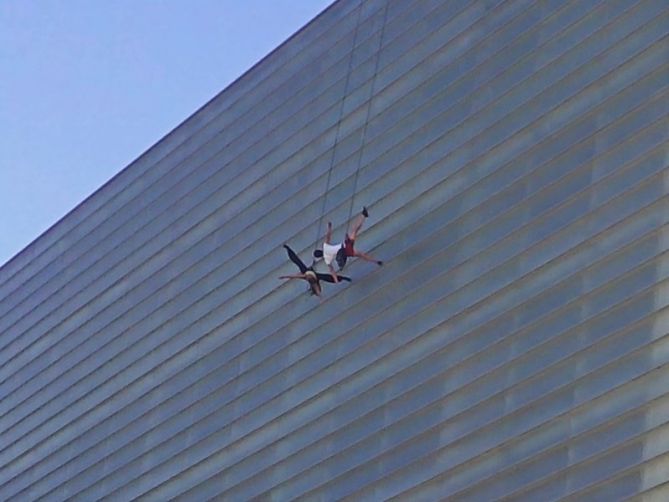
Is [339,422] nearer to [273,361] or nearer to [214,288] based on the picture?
[273,361]

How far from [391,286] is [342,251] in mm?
1141

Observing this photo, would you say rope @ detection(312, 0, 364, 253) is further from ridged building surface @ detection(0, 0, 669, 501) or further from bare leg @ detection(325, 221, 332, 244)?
bare leg @ detection(325, 221, 332, 244)

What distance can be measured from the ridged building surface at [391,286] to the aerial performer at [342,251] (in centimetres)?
35

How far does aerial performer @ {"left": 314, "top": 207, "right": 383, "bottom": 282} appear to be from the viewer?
30672 millimetres

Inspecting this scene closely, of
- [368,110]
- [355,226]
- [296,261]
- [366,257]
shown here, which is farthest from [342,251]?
[368,110]

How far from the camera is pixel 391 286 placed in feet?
100

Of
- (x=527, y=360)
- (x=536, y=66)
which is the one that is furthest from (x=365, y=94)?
(x=527, y=360)

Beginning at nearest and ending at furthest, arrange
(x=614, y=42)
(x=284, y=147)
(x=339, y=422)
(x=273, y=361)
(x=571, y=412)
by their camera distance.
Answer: (x=571, y=412), (x=614, y=42), (x=339, y=422), (x=273, y=361), (x=284, y=147)

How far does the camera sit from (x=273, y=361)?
1309 inches

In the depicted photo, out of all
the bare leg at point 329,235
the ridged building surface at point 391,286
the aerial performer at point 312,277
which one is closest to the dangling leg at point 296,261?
the aerial performer at point 312,277

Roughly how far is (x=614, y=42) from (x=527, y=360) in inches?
223

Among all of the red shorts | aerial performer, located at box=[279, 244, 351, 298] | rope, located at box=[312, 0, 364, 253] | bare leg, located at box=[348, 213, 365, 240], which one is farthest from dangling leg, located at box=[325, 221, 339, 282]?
rope, located at box=[312, 0, 364, 253]

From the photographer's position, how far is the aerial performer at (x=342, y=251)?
30.7m

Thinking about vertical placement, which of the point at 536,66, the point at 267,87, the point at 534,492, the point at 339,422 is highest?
the point at 267,87
